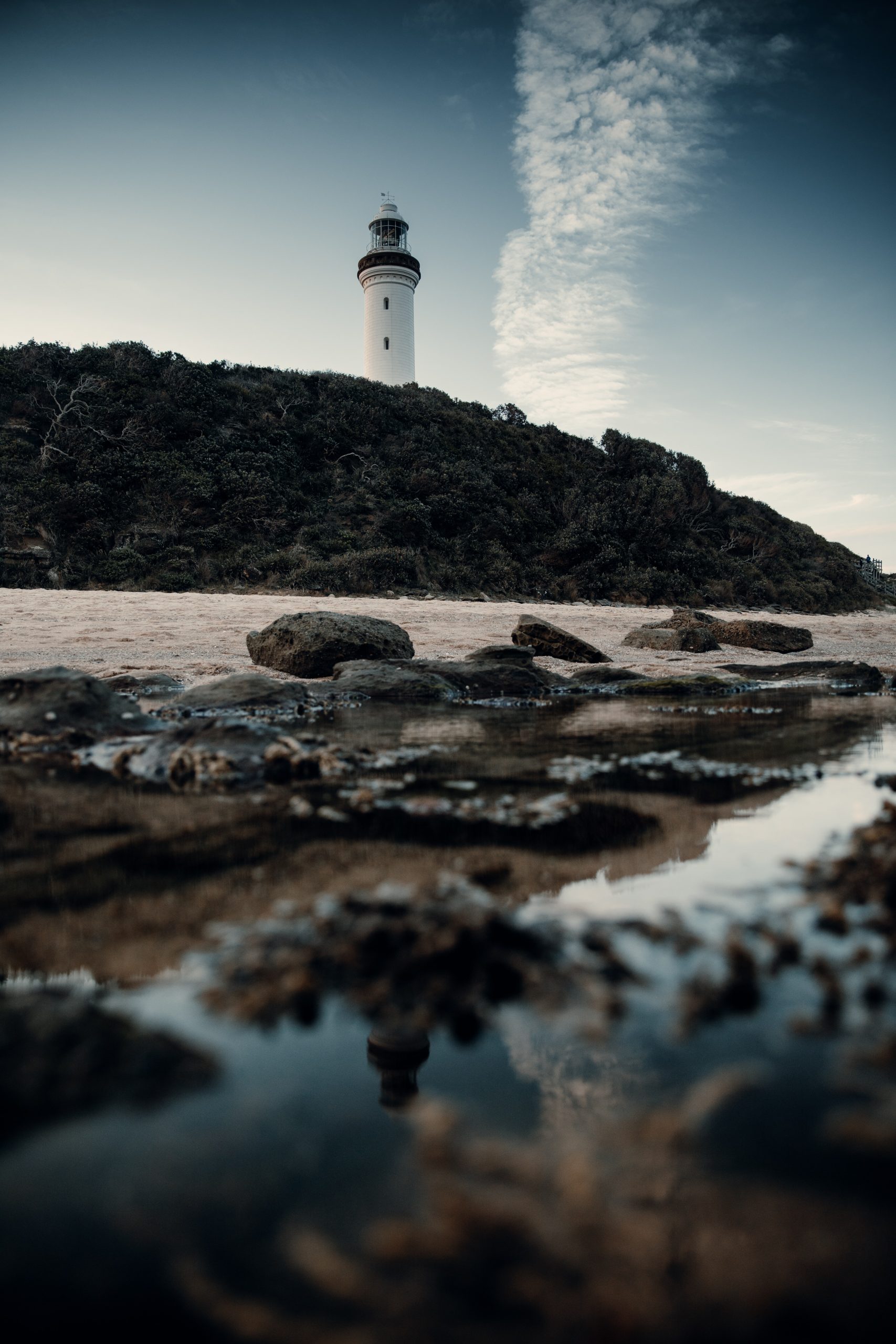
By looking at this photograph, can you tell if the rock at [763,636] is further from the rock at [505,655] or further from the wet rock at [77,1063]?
the wet rock at [77,1063]

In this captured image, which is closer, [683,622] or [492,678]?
[492,678]

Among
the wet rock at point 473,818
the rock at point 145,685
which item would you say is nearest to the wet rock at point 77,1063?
the wet rock at point 473,818

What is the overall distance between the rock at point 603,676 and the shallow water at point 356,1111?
5516mm


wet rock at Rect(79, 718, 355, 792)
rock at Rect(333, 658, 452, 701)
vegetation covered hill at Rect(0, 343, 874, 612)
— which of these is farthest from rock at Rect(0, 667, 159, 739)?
vegetation covered hill at Rect(0, 343, 874, 612)

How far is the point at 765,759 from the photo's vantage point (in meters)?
4.06

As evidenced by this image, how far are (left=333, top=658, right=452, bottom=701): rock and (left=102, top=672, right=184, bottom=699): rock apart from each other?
4.81 ft

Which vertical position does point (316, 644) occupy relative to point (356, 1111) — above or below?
above

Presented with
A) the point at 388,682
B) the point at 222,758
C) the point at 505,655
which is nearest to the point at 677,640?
the point at 505,655

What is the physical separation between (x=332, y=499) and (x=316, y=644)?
18065 mm

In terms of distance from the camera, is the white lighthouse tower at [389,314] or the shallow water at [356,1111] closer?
the shallow water at [356,1111]

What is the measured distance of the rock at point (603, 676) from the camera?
782cm

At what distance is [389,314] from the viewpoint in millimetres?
39812

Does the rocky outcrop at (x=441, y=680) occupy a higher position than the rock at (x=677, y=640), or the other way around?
the rock at (x=677, y=640)

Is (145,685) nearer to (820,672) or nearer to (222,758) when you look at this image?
(222,758)
